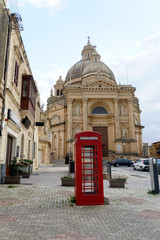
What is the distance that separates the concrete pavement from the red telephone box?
31cm

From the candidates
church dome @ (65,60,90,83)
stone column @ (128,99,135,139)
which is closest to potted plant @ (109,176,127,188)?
stone column @ (128,99,135,139)

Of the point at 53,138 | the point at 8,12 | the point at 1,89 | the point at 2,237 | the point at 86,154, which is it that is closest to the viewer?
the point at 2,237

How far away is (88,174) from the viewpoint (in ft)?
21.1

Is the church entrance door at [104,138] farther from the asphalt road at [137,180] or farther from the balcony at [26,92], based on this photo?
the balcony at [26,92]

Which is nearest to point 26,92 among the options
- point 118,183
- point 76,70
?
point 118,183

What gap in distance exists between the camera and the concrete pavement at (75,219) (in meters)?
3.90

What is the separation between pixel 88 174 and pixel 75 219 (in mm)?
1771

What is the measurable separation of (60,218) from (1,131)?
19.8ft

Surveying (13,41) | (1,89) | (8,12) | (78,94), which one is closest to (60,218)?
(1,89)

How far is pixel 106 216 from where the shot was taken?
16.8ft

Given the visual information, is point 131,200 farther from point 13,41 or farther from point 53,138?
point 53,138

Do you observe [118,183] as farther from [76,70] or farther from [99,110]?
[76,70]

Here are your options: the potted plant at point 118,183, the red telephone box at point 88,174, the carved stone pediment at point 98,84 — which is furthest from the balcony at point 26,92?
the carved stone pediment at point 98,84

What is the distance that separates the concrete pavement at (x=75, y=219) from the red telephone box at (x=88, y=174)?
1.02 ft
